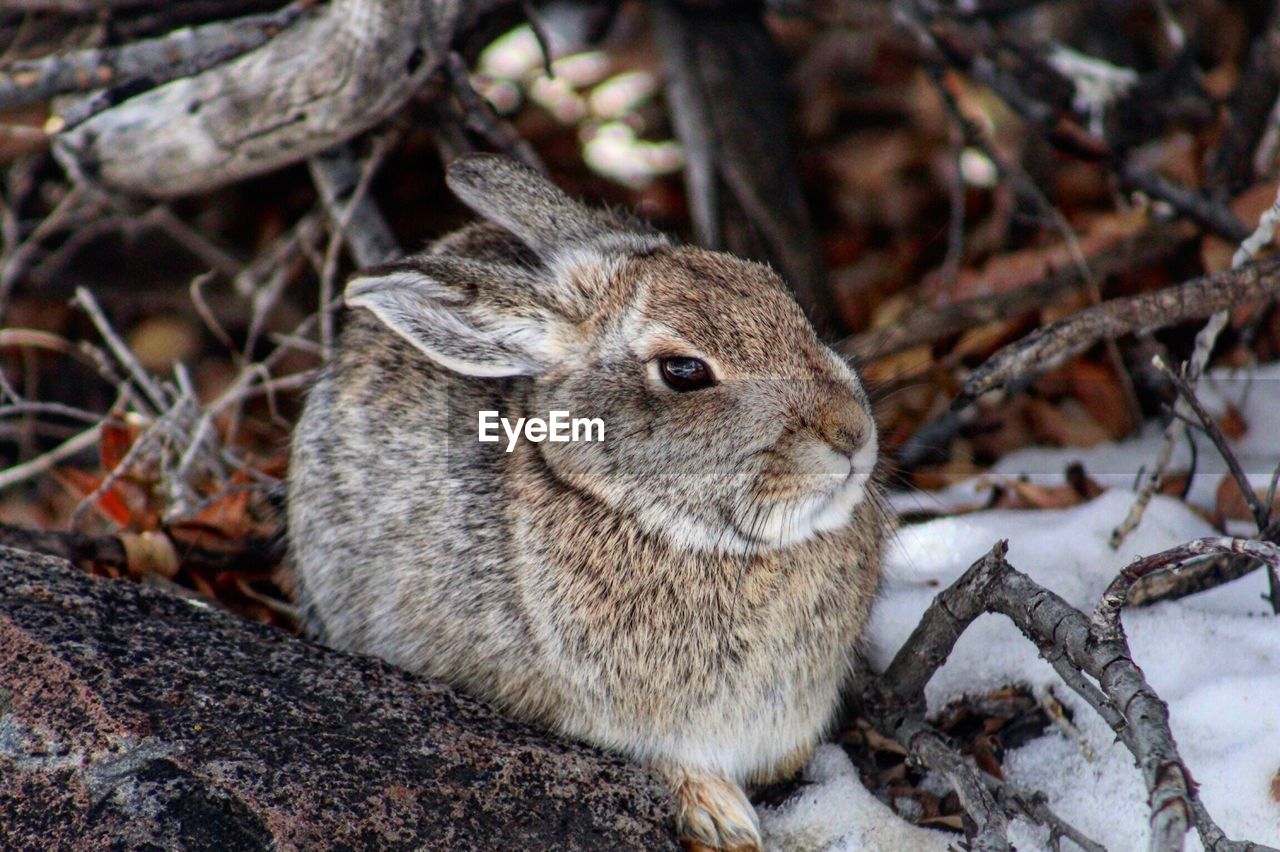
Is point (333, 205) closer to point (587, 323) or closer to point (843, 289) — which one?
point (587, 323)

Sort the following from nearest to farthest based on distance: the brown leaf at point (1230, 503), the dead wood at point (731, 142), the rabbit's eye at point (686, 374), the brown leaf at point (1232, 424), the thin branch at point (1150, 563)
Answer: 1. the thin branch at point (1150, 563)
2. the rabbit's eye at point (686, 374)
3. the brown leaf at point (1230, 503)
4. the brown leaf at point (1232, 424)
5. the dead wood at point (731, 142)

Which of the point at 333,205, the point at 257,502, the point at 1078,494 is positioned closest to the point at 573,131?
the point at 333,205

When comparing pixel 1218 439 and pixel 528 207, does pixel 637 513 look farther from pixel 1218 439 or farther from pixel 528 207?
pixel 1218 439

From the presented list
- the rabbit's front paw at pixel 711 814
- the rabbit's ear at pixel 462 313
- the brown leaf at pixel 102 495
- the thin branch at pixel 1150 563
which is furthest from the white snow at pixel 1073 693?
the brown leaf at pixel 102 495

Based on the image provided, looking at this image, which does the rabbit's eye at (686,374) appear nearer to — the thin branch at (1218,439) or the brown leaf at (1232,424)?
the thin branch at (1218,439)

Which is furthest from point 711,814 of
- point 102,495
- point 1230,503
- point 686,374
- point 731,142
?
point 731,142

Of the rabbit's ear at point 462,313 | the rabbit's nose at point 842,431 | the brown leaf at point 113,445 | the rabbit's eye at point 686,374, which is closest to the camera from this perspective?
the rabbit's nose at point 842,431

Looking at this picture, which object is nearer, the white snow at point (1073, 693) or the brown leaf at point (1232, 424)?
the white snow at point (1073, 693)

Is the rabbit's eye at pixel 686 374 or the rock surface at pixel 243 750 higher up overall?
Result: the rabbit's eye at pixel 686 374

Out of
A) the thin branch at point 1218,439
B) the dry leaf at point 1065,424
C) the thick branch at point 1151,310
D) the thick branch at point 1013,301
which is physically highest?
the thick branch at point 1151,310
